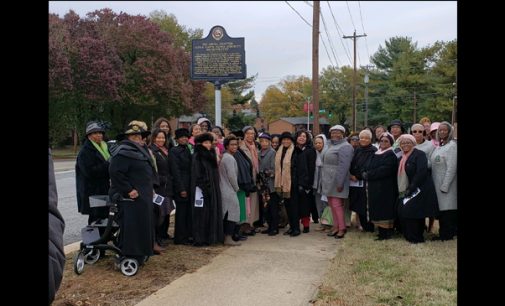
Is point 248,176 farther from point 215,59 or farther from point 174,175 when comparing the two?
point 215,59

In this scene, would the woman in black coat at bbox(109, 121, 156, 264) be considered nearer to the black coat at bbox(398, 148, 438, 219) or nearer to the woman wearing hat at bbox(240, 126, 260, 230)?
the woman wearing hat at bbox(240, 126, 260, 230)

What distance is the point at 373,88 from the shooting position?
181 ft

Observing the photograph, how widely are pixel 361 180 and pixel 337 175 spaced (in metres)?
0.46

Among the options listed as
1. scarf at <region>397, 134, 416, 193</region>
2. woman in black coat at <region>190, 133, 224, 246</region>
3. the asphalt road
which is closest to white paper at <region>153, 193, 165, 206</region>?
woman in black coat at <region>190, 133, 224, 246</region>

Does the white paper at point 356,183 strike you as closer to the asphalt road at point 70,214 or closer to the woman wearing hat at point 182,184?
the woman wearing hat at point 182,184

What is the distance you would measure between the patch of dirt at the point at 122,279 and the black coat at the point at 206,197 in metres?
0.30

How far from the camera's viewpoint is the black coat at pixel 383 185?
7242mm

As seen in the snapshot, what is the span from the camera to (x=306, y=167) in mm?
7703

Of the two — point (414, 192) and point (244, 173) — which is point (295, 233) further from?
point (414, 192)

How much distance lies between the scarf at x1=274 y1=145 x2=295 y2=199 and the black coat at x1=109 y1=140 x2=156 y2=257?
290cm

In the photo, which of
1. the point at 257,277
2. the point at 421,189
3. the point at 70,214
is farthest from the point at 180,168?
the point at 70,214
